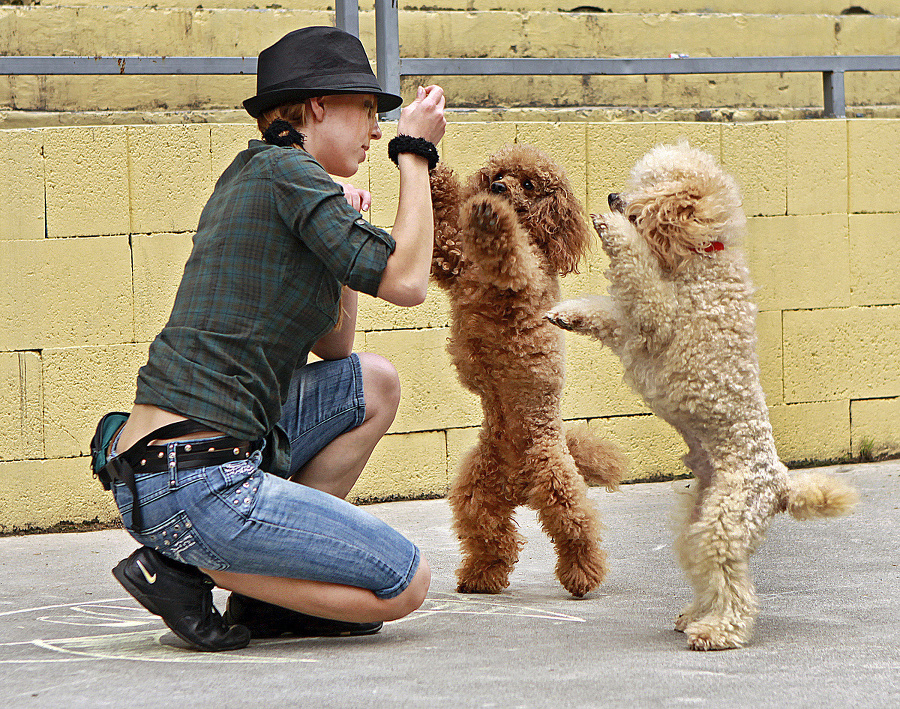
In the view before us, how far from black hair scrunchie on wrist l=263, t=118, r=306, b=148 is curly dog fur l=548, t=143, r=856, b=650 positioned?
0.81 m

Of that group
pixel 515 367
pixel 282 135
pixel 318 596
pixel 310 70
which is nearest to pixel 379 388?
pixel 515 367

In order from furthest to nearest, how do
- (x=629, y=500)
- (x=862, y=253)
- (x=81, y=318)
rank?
(x=862, y=253) → (x=629, y=500) → (x=81, y=318)

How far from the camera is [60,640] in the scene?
112 inches

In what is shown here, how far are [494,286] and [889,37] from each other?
173 inches

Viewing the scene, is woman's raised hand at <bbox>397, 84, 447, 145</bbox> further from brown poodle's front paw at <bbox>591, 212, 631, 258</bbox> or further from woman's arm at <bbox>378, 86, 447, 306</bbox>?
brown poodle's front paw at <bbox>591, 212, 631, 258</bbox>

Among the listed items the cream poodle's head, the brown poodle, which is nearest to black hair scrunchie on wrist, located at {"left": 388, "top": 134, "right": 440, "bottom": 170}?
the brown poodle

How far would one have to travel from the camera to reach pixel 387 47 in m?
4.53

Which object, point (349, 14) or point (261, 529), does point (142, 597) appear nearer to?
point (261, 529)

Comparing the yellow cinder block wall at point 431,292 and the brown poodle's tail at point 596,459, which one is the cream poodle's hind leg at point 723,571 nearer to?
the brown poodle's tail at point 596,459

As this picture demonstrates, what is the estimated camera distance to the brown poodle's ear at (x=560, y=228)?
3.31m

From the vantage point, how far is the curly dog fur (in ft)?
8.59

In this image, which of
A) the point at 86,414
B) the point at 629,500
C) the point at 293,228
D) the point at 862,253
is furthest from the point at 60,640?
the point at 862,253

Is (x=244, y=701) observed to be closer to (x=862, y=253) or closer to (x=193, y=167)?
(x=193, y=167)

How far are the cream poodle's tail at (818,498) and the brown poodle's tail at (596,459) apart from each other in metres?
0.84
